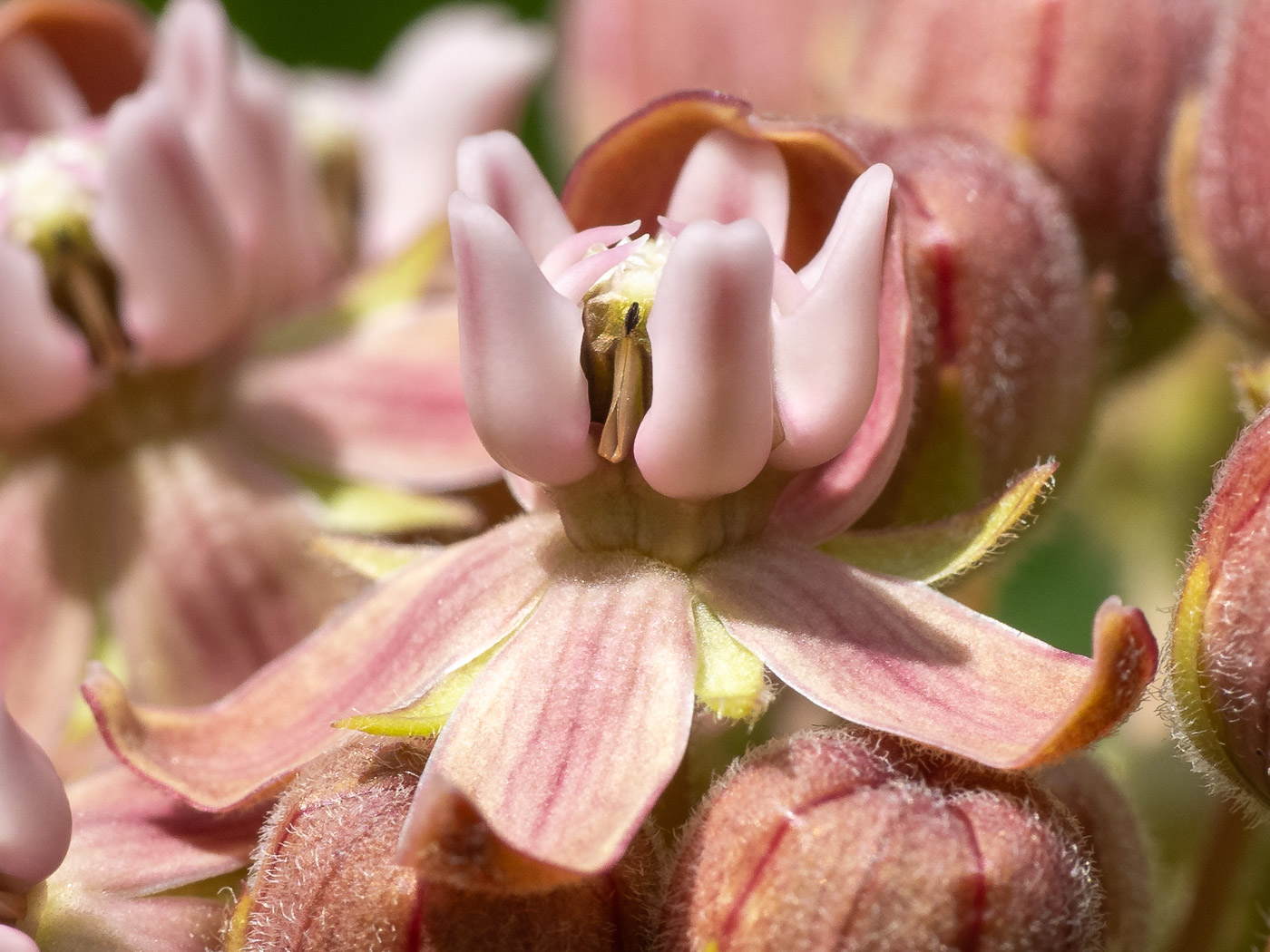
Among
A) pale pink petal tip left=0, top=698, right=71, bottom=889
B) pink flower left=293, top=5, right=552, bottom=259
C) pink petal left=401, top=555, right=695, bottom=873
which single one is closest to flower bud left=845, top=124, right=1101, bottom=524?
pink petal left=401, top=555, right=695, bottom=873

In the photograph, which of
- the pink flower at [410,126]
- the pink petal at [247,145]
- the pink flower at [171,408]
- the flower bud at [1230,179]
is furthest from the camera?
the pink flower at [410,126]

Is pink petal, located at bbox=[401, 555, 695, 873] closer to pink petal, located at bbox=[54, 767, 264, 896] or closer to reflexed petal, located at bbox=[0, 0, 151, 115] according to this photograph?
pink petal, located at bbox=[54, 767, 264, 896]

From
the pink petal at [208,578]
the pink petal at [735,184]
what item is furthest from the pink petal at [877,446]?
the pink petal at [208,578]

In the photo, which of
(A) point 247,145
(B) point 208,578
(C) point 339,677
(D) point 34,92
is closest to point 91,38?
(D) point 34,92

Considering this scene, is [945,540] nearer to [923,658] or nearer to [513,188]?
[923,658]

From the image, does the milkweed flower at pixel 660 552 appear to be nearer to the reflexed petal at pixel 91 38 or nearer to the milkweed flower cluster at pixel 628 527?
the milkweed flower cluster at pixel 628 527

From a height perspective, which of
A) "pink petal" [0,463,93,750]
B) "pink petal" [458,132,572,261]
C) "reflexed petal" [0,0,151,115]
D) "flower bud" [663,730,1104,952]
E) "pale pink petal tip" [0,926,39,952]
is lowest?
"pink petal" [0,463,93,750]
